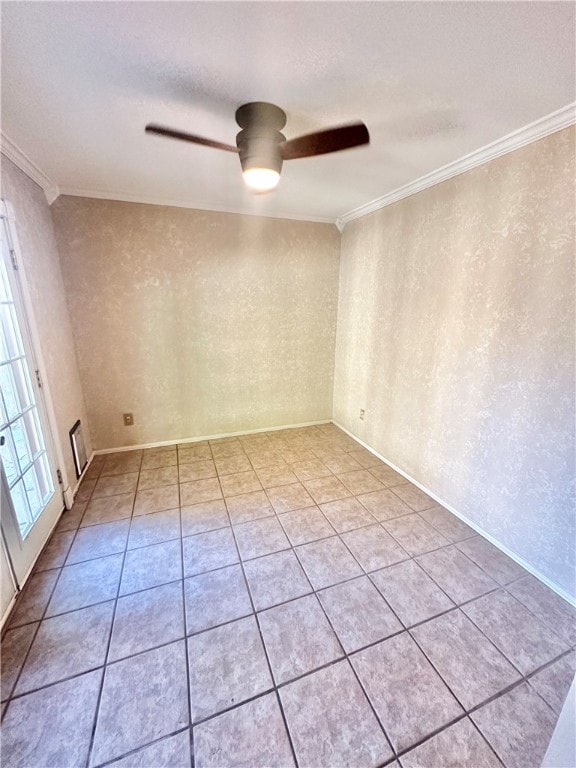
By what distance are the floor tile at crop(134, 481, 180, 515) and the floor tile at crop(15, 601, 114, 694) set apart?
737mm

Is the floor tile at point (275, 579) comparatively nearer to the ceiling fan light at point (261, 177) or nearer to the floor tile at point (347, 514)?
the floor tile at point (347, 514)

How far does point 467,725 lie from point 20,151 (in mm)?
3453

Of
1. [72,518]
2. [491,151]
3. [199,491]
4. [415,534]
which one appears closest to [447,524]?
[415,534]

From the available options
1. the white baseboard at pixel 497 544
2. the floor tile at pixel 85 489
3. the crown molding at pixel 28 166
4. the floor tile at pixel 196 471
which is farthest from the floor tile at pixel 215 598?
the crown molding at pixel 28 166

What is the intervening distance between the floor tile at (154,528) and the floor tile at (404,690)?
4.21ft

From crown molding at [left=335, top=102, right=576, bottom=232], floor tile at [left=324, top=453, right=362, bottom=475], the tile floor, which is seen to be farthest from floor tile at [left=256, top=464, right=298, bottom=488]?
crown molding at [left=335, top=102, right=576, bottom=232]

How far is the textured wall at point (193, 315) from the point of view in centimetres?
264

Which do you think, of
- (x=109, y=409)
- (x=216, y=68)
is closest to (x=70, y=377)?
(x=109, y=409)

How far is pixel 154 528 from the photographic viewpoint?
81.0 inches

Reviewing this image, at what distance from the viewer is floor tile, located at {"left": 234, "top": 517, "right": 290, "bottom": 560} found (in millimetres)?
1871

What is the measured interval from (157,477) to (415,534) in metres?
2.04

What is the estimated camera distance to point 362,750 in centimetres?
105

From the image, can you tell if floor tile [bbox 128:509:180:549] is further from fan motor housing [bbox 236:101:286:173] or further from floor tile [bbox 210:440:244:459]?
fan motor housing [bbox 236:101:286:173]

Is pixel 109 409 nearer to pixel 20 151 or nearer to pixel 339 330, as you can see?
pixel 20 151
